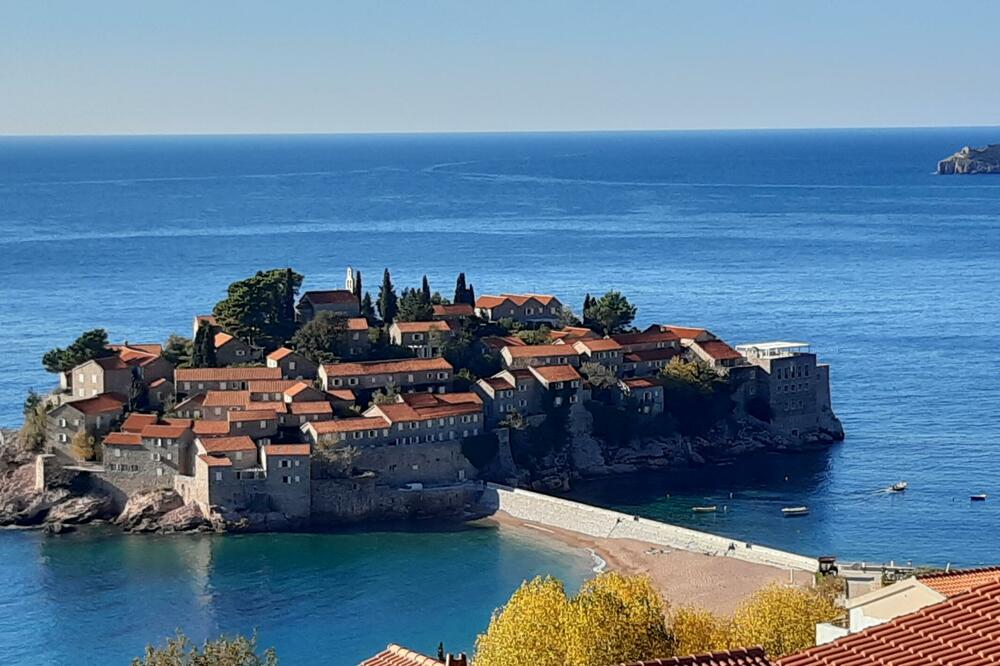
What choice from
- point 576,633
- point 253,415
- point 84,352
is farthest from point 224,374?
point 576,633

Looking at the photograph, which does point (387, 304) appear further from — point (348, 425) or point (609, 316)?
point (348, 425)

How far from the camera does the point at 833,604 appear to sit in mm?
38906

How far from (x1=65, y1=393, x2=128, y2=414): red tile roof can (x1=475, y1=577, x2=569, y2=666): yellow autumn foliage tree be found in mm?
40625

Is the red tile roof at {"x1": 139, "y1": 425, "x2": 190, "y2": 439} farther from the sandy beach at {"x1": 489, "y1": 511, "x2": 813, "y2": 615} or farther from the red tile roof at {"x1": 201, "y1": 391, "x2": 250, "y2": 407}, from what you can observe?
the sandy beach at {"x1": 489, "y1": 511, "x2": 813, "y2": 615}

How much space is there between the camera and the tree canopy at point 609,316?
84938 millimetres

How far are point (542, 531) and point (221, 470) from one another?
1275 centimetres

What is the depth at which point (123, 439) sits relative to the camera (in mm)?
68500

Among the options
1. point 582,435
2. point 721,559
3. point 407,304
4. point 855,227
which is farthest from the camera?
point 855,227

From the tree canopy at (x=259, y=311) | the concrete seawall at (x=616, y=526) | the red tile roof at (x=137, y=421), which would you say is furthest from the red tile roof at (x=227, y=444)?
the tree canopy at (x=259, y=311)

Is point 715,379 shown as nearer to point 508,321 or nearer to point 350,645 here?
point 508,321

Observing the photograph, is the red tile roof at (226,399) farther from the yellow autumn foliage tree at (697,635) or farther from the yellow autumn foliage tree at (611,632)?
the yellow autumn foliage tree at (611,632)

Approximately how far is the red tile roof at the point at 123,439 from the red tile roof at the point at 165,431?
32cm

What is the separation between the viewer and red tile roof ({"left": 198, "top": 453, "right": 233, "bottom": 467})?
218 feet

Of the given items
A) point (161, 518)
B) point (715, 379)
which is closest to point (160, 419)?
point (161, 518)
